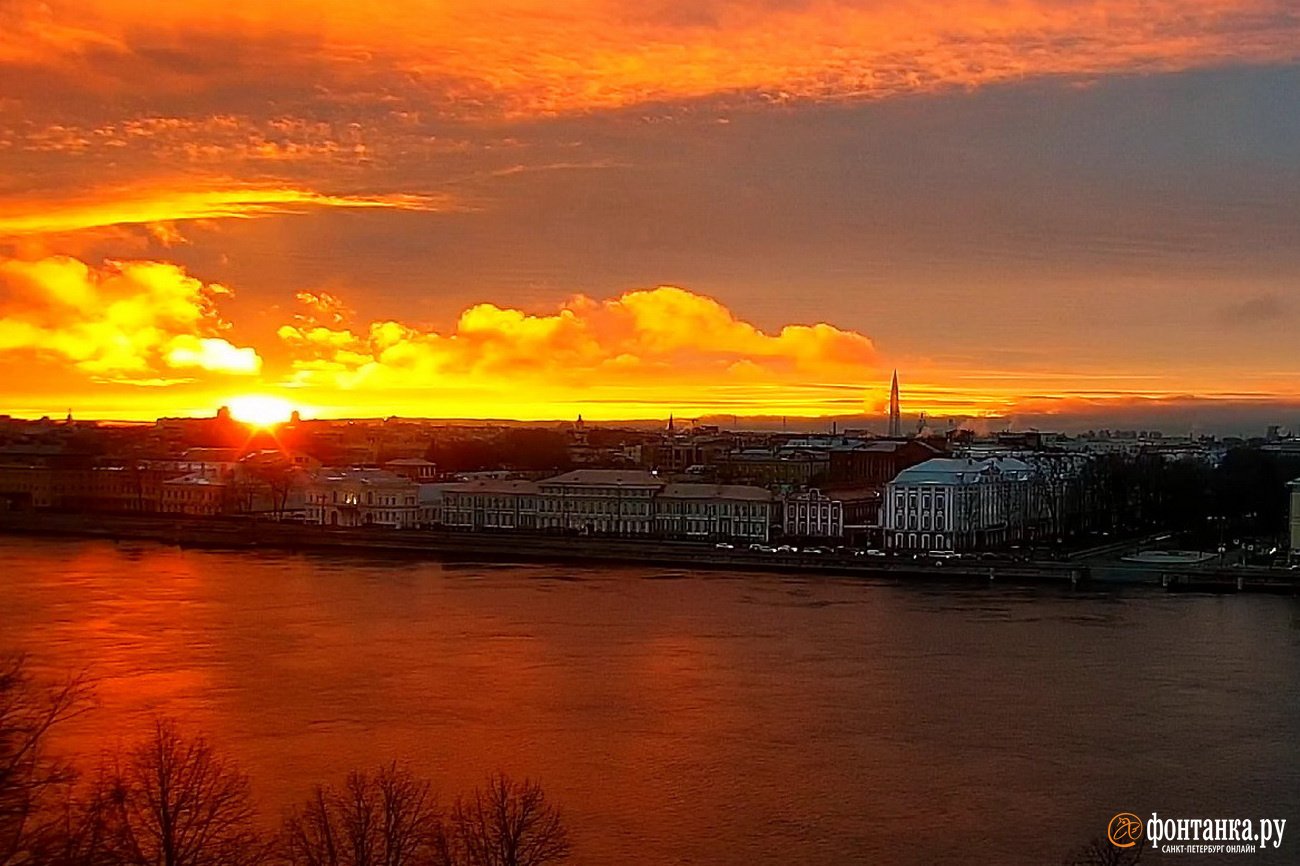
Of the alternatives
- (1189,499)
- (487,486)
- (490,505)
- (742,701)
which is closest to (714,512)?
(490,505)

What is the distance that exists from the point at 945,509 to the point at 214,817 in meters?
10.5

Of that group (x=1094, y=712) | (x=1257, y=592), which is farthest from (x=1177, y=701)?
(x=1257, y=592)

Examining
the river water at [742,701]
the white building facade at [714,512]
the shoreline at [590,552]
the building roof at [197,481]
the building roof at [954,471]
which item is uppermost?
the building roof at [954,471]

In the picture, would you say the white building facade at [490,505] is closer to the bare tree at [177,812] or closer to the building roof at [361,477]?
the building roof at [361,477]

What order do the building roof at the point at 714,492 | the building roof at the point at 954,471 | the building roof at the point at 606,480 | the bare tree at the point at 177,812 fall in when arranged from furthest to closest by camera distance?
the building roof at the point at 606,480, the building roof at the point at 714,492, the building roof at the point at 954,471, the bare tree at the point at 177,812

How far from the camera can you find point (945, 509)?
1334 centimetres

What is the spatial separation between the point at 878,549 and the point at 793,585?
9.11ft

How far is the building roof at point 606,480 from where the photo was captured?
1488cm

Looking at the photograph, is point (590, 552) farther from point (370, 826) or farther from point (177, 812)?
point (177, 812)

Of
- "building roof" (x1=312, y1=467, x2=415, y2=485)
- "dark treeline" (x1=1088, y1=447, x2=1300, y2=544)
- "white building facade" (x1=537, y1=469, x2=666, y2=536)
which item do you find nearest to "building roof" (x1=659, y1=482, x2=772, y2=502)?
"white building facade" (x1=537, y1=469, x2=666, y2=536)

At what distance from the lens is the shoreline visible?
10430 mm

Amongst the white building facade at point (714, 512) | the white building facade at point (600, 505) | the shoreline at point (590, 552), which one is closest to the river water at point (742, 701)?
the shoreline at point (590, 552)

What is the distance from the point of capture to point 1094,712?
5688 millimetres

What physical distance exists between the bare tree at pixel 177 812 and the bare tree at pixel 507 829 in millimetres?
399
